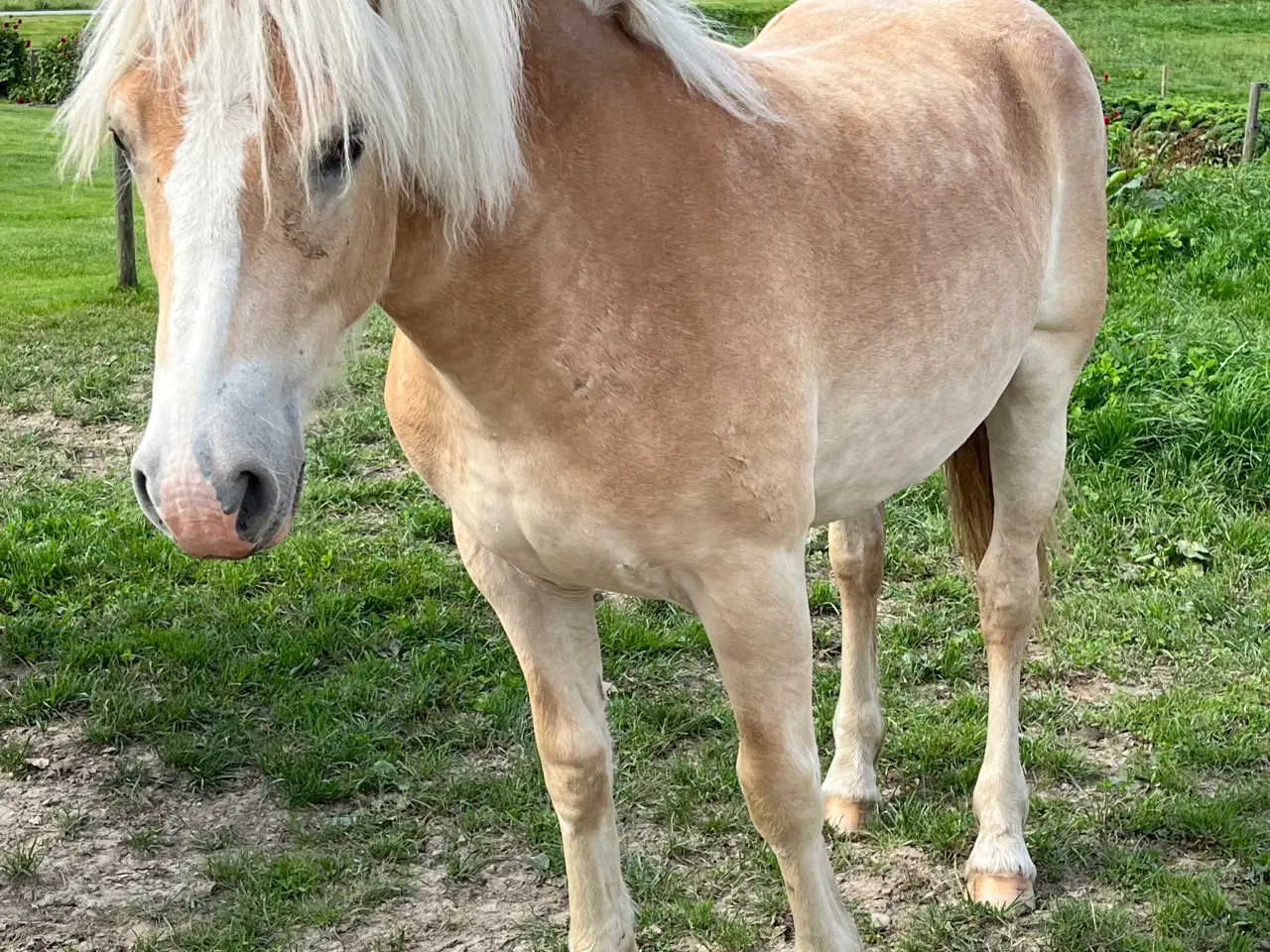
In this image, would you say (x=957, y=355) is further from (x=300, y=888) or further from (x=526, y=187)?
(x=300, y=888)

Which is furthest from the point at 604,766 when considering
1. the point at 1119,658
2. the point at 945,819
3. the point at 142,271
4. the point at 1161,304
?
the point at 142,271

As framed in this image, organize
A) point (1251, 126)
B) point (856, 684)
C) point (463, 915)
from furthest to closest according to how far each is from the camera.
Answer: point (1251, 126) → point (856, 684) → point (463, 915)

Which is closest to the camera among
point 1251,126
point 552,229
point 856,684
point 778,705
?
point 552,229

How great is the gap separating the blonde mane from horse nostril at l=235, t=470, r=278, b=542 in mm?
389

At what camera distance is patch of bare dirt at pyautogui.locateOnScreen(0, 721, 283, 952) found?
2.82 meters

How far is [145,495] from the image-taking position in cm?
151

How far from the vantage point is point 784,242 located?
2.10 meters

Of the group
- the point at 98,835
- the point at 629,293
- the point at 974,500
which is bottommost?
the point at 98,835

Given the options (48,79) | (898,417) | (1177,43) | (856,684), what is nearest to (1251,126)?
(856,684)

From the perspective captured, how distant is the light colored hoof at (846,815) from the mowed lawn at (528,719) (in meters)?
0.05

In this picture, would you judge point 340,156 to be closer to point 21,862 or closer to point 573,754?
point 573,754

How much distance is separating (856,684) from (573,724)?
1.07 meters

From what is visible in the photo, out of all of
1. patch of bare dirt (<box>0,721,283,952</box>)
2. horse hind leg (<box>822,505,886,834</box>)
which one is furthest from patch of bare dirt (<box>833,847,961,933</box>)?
patch of bare dirt (<box>0,721,283,952</box>)

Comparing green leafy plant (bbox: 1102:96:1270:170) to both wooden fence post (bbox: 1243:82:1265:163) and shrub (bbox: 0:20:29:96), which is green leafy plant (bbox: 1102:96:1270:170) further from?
shrub (bbox: 0:20:29:96)
